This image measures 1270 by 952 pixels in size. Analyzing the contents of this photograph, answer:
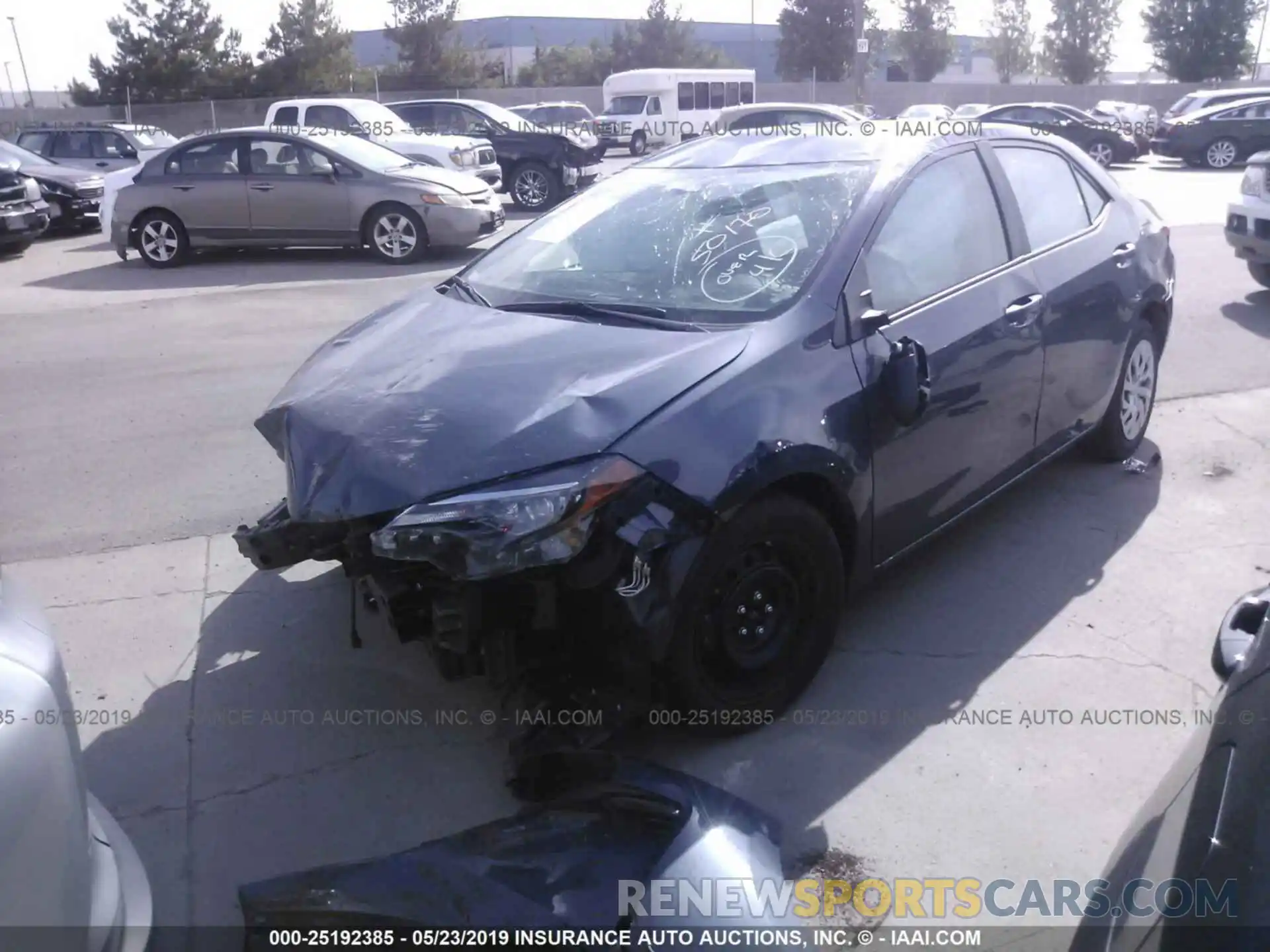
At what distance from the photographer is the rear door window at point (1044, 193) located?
4.75 metres

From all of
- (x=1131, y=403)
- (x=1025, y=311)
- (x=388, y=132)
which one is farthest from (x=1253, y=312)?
(x=388, y=132)

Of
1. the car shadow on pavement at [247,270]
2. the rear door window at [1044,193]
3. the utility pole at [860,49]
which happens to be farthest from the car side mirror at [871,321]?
the utility pole at [860,49]

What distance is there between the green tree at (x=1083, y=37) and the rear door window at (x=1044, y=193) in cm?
5471

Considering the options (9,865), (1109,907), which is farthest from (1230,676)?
(9,865)

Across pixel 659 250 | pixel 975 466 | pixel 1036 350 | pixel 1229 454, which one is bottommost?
pixel 1229 454

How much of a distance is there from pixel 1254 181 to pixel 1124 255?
5146mm

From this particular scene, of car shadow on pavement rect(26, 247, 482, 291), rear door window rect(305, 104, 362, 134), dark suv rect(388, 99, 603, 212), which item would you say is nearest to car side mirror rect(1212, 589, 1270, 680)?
car shadow on pavement rect(26, 247, 482, 291)

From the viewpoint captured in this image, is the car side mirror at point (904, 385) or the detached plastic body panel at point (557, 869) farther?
the car side mirror at point (904, 385)

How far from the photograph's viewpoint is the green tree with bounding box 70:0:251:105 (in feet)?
138

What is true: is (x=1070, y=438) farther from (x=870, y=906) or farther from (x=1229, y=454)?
(x=870, y=906)

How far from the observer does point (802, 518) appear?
11.2 feet

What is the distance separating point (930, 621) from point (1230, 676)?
85.6 inches

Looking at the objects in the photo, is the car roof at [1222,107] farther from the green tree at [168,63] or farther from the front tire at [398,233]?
the green tree at [168,63]

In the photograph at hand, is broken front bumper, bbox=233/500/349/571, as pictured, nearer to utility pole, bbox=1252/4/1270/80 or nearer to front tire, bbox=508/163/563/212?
front tire, bbox=508/163/563/212
